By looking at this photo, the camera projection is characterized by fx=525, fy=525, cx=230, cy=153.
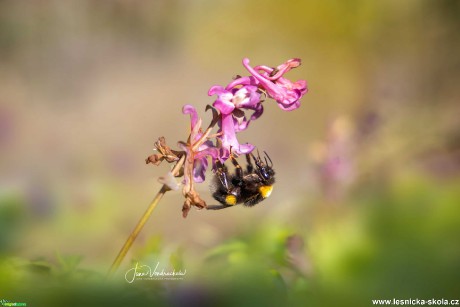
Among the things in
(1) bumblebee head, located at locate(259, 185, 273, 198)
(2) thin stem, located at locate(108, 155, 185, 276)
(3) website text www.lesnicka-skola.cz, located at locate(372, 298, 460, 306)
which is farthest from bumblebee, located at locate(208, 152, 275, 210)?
(3) website text www.lesnicka-skola.cz, located at locate(372, 298, 460, 306)

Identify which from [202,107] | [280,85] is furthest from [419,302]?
[202,107]

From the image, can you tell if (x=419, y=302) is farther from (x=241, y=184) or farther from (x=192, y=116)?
(x=192, y=116)

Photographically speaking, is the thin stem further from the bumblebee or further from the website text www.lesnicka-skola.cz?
the website text www.lesnicka-skola.cz

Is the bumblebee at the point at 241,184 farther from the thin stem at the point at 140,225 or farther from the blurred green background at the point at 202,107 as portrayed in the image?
the blurred green background at the point at 202,107

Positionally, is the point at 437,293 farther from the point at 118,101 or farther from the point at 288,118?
the point at 118,101
